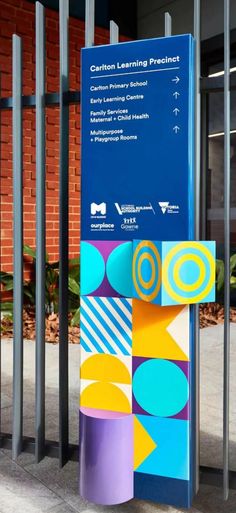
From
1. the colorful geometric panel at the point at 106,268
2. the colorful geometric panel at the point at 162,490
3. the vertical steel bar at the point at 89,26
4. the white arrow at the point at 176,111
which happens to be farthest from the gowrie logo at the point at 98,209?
the colorful geometric panel at the point at 162,490

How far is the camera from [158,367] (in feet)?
6.61

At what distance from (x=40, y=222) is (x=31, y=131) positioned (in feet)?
12.9

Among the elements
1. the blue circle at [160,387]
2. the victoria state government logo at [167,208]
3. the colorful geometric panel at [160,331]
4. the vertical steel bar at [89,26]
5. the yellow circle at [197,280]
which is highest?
the vertical steel bar at [89,26]

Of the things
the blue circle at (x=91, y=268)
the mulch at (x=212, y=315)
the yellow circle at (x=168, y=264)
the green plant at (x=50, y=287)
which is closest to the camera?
the yellow circle at (x=168, y=264)

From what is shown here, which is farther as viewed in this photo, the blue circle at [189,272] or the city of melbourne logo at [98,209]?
the city of melbourne logo at [98,209]

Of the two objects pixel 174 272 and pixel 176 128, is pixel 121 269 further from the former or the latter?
pixel 176 128

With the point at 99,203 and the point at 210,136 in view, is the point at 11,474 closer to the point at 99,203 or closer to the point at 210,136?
the point at 99,203

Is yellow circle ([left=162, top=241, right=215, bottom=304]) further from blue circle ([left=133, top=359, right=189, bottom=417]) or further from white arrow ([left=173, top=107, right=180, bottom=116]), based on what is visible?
white arrow ([left=173, top=107, right=180, bottom=116])

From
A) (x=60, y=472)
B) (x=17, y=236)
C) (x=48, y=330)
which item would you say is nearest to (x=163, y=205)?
(x=17, y=236)

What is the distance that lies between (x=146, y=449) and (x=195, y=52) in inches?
57.4

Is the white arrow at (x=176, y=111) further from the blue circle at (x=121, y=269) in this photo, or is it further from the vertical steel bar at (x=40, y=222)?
the vertical steel bar at (x=40, y=222)

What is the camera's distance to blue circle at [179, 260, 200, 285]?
191cm

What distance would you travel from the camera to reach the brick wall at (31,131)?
580 cm

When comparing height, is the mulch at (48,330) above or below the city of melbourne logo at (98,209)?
below
